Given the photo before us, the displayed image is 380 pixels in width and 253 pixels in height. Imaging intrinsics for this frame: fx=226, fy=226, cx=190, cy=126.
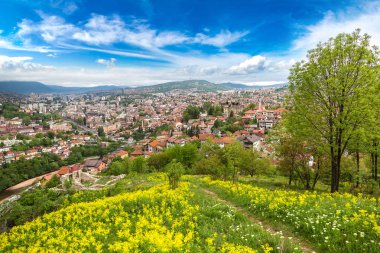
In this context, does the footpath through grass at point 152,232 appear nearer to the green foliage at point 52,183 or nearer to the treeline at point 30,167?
the green foliage at point 52,183

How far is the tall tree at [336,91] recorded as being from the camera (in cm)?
1266

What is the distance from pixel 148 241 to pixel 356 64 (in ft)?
46.8

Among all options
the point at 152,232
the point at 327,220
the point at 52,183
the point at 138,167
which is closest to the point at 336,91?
the point at 327,220

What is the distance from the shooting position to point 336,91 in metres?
13.1

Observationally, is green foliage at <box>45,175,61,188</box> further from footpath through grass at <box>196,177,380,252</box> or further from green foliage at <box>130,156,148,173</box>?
footpath through grass at <box>196,177,380,252</box>

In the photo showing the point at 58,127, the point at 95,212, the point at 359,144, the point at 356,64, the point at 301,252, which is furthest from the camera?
the point at 58,127

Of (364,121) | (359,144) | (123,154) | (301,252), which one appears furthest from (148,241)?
(123,154)

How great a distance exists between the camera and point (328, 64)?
13375 millimetres

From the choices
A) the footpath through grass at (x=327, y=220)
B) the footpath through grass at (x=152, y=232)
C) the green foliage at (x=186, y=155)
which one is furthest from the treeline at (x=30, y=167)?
the footpath through grass at (x=327, y=220)

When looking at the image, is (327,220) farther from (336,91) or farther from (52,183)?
(52,183)

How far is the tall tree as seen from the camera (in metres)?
12.7

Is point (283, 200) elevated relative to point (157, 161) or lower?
elevated

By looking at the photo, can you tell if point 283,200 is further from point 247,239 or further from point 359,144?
point 359,144

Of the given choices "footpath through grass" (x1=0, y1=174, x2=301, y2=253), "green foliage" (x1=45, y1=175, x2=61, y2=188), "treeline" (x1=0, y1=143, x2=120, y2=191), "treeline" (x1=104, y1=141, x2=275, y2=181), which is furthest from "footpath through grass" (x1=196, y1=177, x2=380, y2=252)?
"treeline" (x1=0, y1=143, x2=120, y2=191)
